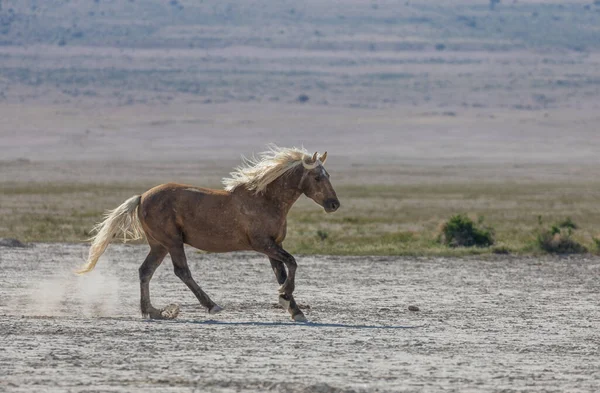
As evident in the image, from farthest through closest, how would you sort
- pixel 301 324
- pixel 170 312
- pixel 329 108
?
pixel 329 108 < pixel 170 312 < pixel 301 324

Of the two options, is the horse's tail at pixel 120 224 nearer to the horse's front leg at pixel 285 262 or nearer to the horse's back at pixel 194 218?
the horse's back at pixel 194 218

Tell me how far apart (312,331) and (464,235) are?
41.0 ft

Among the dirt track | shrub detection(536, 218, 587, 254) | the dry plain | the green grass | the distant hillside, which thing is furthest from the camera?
the distant hillside

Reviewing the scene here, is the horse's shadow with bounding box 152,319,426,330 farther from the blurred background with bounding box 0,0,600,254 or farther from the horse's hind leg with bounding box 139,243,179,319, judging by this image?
the blurred background with bounding box 0,0,600,254

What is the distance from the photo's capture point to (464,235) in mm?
24547

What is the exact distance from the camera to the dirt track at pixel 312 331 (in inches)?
389

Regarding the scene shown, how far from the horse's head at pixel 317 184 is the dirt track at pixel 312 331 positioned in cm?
130

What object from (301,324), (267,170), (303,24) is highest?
(303,24)

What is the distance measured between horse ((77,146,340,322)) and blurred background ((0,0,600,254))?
868 cm

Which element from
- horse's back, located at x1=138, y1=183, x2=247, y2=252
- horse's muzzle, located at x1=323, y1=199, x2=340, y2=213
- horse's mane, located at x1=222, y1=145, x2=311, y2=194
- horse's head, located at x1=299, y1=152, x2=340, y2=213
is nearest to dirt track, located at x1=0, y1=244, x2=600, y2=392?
horse's back, located at x1=138, y1=183, x2=247, y2=252

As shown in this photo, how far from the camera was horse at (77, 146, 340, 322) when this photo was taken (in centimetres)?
1365

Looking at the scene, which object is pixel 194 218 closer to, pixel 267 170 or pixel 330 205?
pixel 267 170

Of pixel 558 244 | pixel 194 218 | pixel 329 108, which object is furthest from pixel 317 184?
pixel 329 108

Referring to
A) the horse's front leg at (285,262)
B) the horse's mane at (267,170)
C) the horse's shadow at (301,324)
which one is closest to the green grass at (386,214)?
the horse's mane at (267,170)
